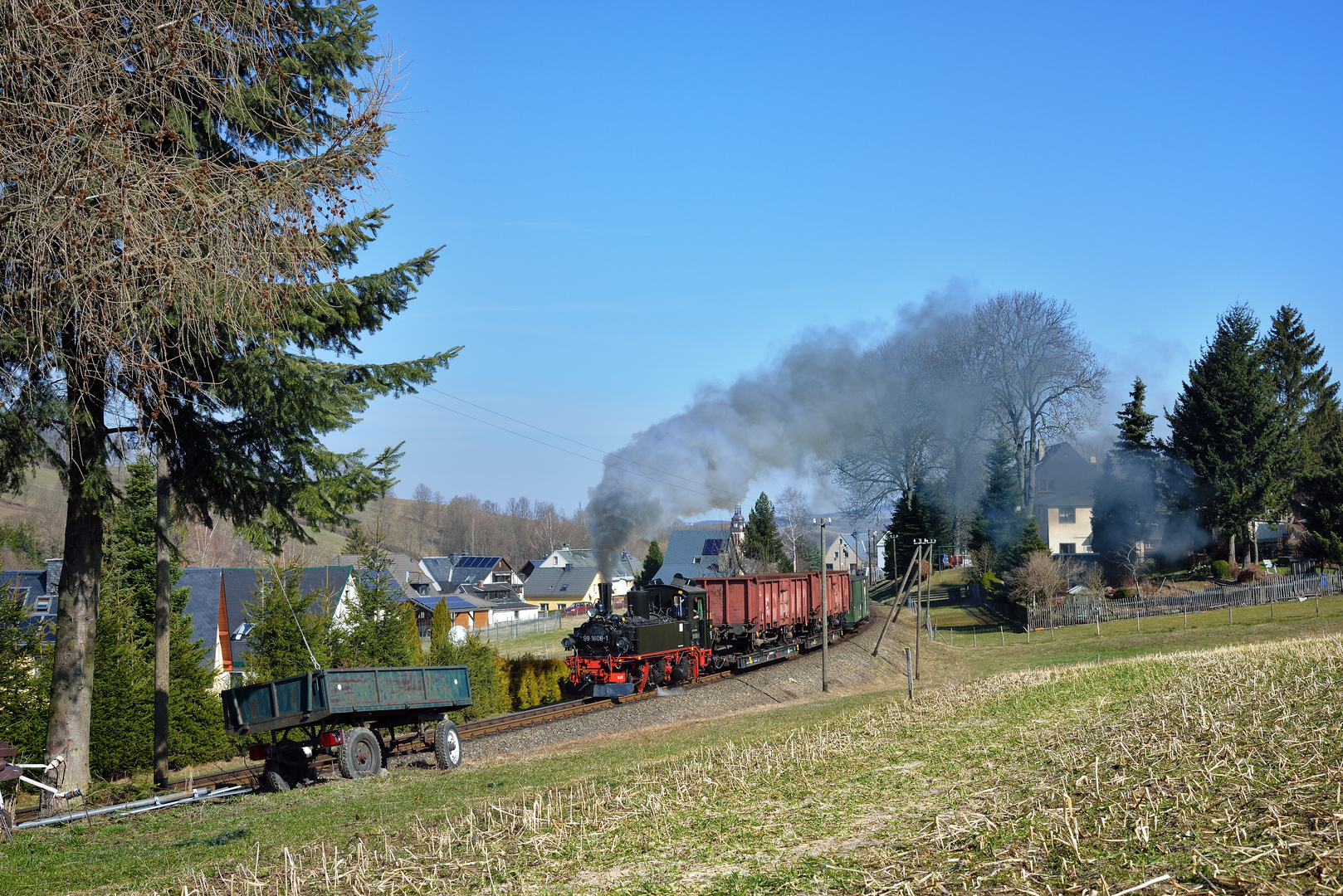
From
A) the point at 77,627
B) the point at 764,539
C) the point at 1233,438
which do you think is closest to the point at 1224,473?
the point at 1233,438

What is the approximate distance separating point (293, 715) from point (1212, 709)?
1345 centimetres

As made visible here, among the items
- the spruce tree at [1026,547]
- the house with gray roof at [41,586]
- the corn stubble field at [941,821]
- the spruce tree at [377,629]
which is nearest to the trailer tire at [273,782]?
the corn stubble field at [941,821]

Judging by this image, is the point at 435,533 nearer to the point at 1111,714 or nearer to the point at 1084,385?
the point at 1084,385

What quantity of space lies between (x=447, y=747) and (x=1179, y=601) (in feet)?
139

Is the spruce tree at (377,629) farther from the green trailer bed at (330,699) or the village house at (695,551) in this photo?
the village house at (695,551)

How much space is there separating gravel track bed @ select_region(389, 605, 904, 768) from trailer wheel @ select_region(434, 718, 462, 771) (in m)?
0.91

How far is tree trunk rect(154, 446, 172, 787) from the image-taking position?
1725 centimetres

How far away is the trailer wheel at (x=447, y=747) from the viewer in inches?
677

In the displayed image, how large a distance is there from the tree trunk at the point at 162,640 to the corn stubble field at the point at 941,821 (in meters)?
9.05

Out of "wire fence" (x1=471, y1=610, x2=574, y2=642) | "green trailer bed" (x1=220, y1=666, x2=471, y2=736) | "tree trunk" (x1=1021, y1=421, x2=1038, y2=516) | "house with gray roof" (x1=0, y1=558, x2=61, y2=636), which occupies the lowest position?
"wire fence" (x1=471, y1=610, x2=574, y2=642)

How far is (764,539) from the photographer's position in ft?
240

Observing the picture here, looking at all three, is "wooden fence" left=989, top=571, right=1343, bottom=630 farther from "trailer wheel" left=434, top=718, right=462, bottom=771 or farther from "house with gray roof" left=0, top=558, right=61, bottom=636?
"house with gray roof" left=0, top=558, right=61, bottom=636

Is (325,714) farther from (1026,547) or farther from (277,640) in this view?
(1026,547)

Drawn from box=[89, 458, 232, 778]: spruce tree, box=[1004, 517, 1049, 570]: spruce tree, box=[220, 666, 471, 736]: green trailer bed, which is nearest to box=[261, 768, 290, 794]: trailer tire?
box=[220, 666, 471, 736]: green trailer bed
